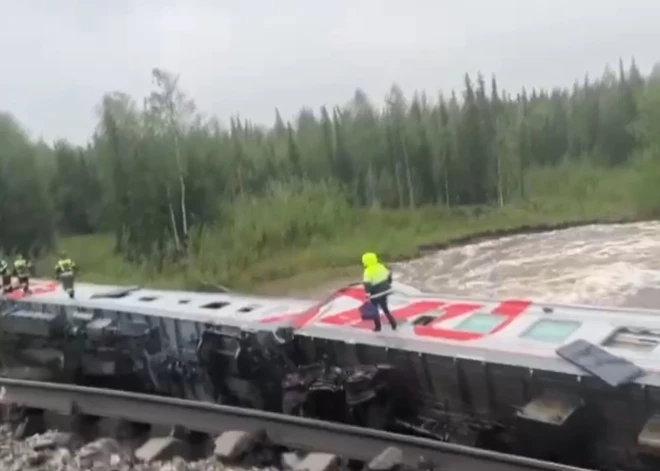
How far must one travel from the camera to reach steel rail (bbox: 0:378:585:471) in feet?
20.5

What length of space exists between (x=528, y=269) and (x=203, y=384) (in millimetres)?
13761

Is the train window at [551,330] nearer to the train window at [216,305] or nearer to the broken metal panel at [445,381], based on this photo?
the broken metal panel at [445,381]

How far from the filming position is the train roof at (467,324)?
6.59 m

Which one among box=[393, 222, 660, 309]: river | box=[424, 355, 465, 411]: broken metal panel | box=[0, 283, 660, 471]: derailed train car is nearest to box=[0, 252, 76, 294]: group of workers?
box=[0, 283, 660, 471]: derailed train car

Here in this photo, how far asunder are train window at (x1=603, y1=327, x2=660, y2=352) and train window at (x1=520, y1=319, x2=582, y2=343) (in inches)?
14.6

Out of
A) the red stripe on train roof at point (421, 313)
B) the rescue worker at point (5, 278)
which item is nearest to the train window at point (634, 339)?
the red stripe on train roof at point (421, 313)

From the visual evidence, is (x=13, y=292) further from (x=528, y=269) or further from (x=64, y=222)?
(x=528, y=269)

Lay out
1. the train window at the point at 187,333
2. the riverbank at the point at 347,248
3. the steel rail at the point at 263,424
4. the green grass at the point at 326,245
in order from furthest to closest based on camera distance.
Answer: the green grass at the point at 326,245 < the riverbank at the point at 347,248 < the train window at the point at 187,333 < the steel rail at the point at 263,424

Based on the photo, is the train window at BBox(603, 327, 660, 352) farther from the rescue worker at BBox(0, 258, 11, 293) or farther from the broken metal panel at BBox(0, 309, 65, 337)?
the rescue worker at BBox(0, 258, 11, 293)

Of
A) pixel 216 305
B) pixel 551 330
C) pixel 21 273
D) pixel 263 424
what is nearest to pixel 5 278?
pixel 21 273

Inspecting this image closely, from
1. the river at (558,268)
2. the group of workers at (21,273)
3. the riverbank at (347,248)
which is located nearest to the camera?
the group of workers at (21,273)

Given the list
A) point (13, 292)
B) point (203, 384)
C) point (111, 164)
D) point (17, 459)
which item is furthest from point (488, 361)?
point (111, 164)

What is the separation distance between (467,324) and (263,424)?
2136mm

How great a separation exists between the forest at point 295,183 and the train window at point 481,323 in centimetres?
1184
